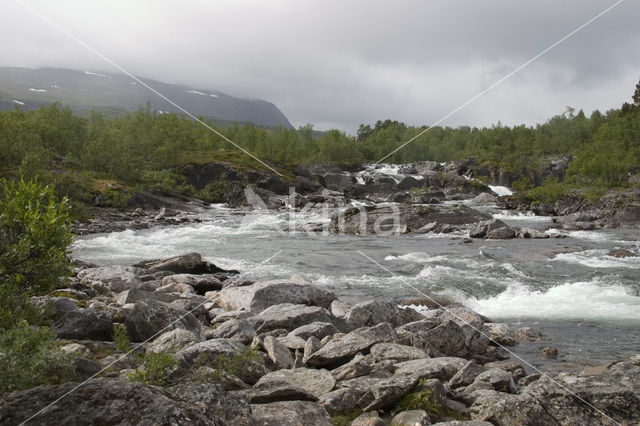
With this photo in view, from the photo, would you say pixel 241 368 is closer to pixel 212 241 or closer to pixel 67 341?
pixel 67 341

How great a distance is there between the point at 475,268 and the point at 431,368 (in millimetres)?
15244

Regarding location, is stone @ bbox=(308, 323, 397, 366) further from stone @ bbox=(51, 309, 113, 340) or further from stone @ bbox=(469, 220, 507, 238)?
stone @ bbox=(469, 220, 507, 238)

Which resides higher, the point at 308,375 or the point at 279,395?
the point at 279,395

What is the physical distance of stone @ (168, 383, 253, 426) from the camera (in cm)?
530

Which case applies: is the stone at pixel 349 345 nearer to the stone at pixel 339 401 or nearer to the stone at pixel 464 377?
the stone at pixel 464 377

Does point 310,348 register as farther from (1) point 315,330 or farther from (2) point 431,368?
(2) point 431,368

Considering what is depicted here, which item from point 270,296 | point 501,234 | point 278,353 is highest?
point 278,353

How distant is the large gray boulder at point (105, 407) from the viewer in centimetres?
452

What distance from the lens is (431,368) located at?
8344 mm

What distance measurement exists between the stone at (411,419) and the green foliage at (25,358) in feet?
13.7

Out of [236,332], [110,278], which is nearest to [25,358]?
[236,332]

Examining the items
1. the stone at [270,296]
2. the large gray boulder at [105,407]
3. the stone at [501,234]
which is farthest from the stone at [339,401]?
the stone at [501,234]

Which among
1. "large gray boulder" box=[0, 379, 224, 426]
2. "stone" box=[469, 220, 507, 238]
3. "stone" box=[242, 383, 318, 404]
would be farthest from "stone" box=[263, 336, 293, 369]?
"stone" box=[469, 220, 507, 238]

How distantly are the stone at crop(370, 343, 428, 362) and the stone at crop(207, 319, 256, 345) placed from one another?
111 inches
